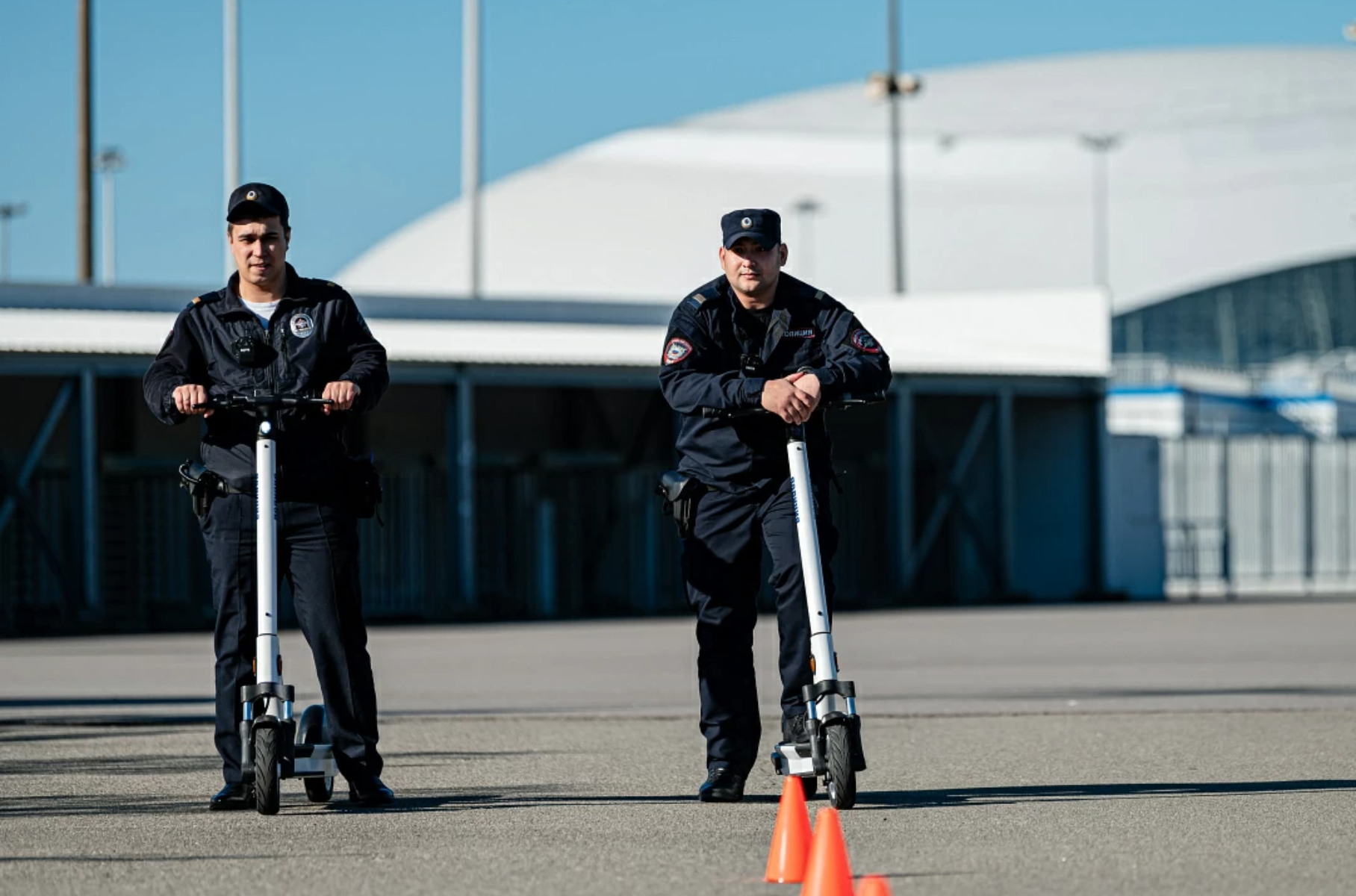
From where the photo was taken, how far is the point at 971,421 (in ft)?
106

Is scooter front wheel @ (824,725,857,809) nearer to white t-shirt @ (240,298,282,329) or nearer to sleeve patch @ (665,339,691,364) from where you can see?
sleeve patch @ (665,339,691,364)

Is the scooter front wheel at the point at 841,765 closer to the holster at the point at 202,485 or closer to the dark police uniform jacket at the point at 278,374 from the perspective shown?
the dark police uniform jacket at the point at 278,374

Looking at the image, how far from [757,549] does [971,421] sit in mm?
25127

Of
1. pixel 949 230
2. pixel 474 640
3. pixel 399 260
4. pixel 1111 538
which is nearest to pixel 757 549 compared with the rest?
pixel 474 640

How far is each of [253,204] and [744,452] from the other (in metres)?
1.74

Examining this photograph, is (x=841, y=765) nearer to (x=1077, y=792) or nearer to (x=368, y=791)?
(x=1077, y=792)

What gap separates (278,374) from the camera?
7164 millimetres

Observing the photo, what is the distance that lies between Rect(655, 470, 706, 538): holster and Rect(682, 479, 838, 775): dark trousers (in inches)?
0.8

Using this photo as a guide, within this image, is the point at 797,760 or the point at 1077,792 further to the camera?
the point at 1077,792

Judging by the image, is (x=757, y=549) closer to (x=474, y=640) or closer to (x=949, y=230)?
(x=474, y=640)

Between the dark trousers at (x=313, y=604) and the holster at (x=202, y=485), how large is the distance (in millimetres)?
31

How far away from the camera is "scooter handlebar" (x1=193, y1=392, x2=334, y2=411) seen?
273 inches

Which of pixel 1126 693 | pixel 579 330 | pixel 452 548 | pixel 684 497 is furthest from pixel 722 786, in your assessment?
pixel 579 330

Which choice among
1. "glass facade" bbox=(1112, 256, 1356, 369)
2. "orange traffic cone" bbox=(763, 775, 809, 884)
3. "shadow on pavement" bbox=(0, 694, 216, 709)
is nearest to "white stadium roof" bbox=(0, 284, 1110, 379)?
"shadow on pavement" bbox=(0, 694, 216, 709)
